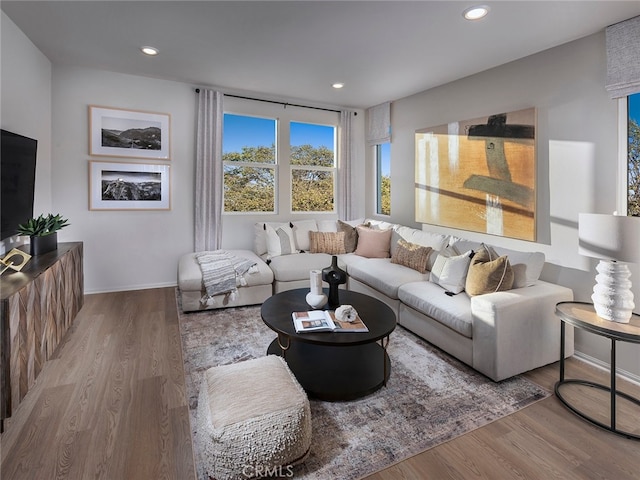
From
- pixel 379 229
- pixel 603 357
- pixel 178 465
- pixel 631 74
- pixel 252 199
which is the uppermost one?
pixel 631 74

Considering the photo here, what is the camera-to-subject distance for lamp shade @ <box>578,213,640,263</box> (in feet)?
6.18

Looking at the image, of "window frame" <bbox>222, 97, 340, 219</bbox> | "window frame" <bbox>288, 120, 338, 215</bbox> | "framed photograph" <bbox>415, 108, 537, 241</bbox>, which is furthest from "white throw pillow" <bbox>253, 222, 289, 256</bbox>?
"framed photograph" <bbox>415, 108, 537, 241</bbox>

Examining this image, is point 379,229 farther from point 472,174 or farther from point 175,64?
point 175,64

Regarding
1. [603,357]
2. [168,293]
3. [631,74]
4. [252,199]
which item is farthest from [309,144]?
[603,357]

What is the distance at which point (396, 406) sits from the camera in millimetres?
2098

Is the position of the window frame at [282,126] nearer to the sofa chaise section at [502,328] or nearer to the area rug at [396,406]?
the area rug at [396,406]

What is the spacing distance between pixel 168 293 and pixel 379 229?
9.39 ft

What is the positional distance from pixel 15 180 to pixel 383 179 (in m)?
4.41

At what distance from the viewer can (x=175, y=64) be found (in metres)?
3.68

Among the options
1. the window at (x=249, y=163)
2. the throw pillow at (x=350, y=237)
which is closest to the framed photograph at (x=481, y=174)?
the throw pillow at (x=350, y=237)

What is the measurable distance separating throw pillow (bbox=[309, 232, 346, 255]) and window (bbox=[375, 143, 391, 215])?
3.58 ft

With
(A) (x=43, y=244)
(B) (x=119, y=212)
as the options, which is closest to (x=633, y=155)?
(A) (x=43, y=244)

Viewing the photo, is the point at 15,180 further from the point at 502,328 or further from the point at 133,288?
the point at 502,328

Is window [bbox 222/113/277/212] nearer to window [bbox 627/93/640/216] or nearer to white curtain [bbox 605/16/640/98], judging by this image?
white curtain [bbox 605/16/640/98]
